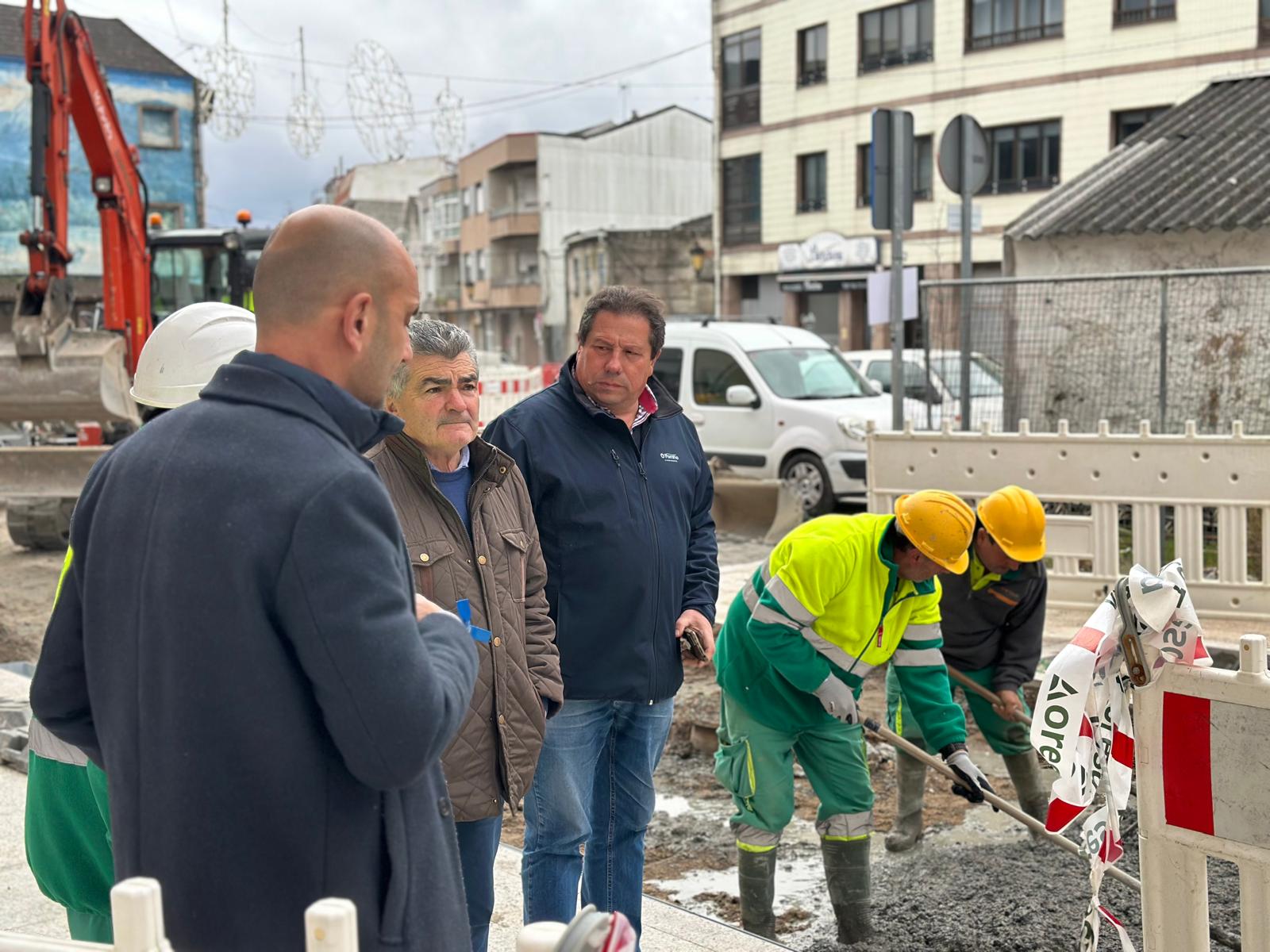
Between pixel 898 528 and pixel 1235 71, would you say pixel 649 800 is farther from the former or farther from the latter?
pixel 1235 71

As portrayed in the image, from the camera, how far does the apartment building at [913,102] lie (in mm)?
26938

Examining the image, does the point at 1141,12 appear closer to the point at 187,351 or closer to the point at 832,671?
the point at 832,671

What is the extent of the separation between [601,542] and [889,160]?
20.6 ft

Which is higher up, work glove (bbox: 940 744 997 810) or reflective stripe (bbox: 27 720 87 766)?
reflective stripe (bbox: 27 720 87 766)

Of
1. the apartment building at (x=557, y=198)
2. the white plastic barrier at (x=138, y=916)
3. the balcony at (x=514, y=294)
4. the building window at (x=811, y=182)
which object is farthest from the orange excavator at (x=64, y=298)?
the balcony at (x=514, y=294)

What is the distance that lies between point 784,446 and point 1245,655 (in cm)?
1030

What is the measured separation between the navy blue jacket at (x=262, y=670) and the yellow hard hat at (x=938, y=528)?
259cm

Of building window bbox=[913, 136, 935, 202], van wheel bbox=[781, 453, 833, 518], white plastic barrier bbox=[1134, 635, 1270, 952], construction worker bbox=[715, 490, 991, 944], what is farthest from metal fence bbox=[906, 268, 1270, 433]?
building window bbox=[913, 136, 935, 202]

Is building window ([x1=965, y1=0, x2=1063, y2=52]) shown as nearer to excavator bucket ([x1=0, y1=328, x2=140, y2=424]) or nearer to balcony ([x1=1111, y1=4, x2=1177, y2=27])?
balcony ([x1=1111, y1=4, x2=1177, y2=27])

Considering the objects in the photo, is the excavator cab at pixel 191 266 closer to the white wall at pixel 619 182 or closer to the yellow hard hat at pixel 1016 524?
the yellow hard hat at pixel 1016 524

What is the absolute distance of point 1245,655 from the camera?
2.87 meters

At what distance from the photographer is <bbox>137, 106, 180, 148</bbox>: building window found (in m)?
41.2

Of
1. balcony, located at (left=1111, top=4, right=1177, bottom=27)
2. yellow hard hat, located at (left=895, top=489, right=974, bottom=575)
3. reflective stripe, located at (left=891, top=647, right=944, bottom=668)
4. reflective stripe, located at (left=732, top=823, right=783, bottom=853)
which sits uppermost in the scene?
balcony, located at (left=1111, top=4, right=1177, bottom=27)

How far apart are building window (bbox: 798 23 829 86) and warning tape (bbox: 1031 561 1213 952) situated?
31894 millimetres
